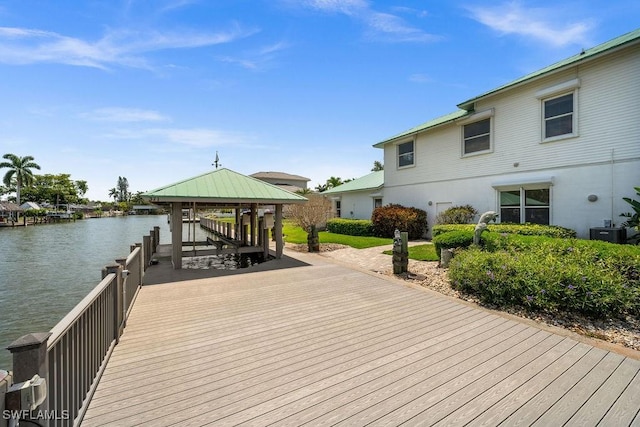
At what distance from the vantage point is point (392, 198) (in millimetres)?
18125

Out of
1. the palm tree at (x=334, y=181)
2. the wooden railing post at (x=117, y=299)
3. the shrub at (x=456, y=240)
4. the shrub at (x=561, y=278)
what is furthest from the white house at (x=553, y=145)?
the palm tree at (x=334, y=181)

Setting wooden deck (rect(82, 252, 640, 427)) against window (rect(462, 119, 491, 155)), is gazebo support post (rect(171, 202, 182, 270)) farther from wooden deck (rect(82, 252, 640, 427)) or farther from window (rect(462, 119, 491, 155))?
window (rect(462, 119, 491, 155))

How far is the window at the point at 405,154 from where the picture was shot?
55.8ft

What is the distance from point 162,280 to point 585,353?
8774 millimetres

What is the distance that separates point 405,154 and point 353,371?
15.9 meters

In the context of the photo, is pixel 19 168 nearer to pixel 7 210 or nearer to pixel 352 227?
pixel 7 210

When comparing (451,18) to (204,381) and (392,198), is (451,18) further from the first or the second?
(204,381)

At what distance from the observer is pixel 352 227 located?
18.3 m

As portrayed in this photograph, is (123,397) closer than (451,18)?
Yes

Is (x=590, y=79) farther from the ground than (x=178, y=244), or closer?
farther from the ground

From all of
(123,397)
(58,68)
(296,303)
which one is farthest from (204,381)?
(58,68)

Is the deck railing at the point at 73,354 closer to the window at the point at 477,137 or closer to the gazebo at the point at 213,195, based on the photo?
the gazebo at the point at 213,195

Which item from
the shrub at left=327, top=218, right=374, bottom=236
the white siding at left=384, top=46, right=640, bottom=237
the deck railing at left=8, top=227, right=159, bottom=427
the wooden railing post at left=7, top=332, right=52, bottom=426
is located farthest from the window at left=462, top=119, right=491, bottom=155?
the wooden railing post at left=7, top=332, right=52, bottom=426

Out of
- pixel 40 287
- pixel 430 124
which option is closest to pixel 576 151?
pixel 430 124
